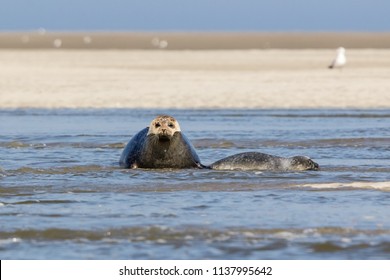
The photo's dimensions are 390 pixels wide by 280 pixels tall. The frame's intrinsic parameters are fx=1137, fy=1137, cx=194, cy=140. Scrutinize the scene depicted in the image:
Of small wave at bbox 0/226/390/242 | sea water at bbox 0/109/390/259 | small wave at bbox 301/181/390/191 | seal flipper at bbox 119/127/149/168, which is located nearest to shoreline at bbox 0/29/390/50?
sea water at bbox 0/109/390/259

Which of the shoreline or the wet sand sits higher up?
the shoreline

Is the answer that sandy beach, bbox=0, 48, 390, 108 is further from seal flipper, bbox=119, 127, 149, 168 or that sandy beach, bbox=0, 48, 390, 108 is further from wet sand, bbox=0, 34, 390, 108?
seal flipper, bbox=119, 127, 149, 168

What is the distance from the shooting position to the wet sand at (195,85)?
22.5 m

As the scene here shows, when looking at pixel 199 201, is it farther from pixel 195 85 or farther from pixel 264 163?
pixel 195 85

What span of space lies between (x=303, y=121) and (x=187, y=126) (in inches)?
80.1

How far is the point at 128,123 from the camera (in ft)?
61.4

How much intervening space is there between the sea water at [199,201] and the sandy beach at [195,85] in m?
5.49

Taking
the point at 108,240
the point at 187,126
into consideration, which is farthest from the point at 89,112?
the point at 108,240

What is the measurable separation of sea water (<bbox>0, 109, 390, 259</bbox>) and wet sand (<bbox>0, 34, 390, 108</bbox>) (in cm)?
549

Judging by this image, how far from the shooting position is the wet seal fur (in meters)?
12.5

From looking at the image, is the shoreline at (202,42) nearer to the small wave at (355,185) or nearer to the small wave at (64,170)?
the small wave at (64,170)

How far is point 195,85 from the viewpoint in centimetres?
2628

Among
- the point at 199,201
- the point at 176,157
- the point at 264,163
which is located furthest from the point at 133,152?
the point at 199,201
